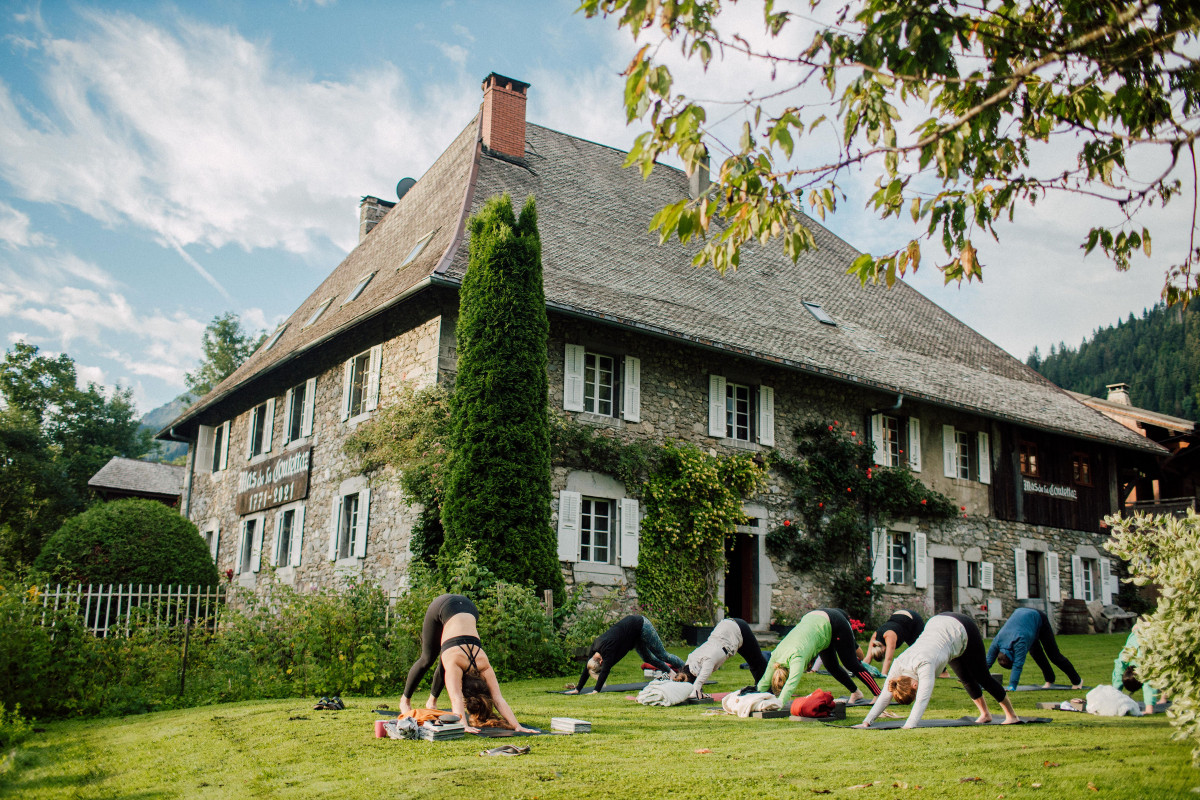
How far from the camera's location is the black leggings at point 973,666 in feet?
24.0

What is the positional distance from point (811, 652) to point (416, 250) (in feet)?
36.7

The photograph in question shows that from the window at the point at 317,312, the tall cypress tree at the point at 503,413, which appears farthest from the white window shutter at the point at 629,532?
the window at the point at 317,312

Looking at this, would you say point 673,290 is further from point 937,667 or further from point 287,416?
point 937,667

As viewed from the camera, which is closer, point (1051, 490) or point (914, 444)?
point (914, 444)

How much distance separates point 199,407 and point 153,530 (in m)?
7.64

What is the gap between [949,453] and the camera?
19922 millimetres

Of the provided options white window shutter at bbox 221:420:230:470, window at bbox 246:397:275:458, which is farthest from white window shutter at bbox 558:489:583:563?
white window shutter at bbox 221:420:230:470

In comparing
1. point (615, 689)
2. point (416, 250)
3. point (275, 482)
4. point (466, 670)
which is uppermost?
point (416, 250)

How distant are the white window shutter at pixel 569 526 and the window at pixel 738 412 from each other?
3578 mm

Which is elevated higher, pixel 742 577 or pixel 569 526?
pixel 569 526

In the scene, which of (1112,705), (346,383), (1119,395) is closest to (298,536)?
(346,383)

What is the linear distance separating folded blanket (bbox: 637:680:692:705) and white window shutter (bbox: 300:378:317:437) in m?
10.9

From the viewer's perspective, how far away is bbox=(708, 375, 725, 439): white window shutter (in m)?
16.5

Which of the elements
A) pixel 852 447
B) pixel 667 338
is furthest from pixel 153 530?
pixel 852 447
